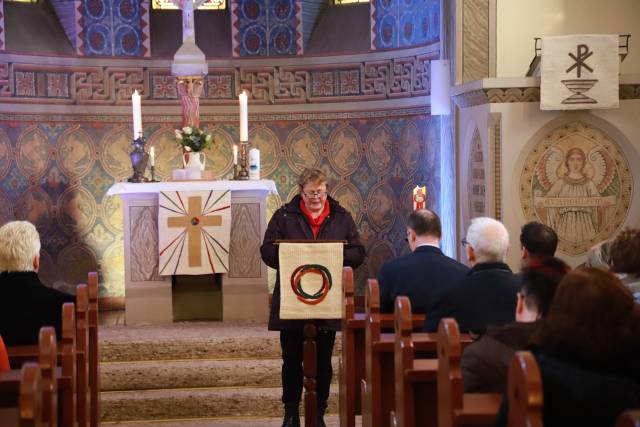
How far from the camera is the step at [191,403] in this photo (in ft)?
22.0

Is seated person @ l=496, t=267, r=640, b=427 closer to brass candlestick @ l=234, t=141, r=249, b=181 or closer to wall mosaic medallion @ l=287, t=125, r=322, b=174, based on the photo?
brass candlestick @ l=234, t=141, r=249, b=181

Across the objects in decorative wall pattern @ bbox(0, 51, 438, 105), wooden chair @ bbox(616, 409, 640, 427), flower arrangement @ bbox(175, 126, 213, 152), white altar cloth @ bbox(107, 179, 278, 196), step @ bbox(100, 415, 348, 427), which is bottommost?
step @ bbox(100, 415, 348, 427)

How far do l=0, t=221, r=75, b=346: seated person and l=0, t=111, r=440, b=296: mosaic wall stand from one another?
17.5ft

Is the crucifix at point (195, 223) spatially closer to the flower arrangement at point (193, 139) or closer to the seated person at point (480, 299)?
the flower arrangement at point (193, 139)

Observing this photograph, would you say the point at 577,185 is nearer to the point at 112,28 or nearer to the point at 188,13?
the point at 188,13

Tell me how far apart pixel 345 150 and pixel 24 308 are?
238 inches

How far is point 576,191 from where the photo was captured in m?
7.15

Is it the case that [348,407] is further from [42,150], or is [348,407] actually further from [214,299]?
[42,150]

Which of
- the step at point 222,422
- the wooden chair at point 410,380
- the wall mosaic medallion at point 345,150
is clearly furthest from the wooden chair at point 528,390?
the wall mosaic medallion at point 345,150

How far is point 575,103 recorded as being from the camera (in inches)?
273

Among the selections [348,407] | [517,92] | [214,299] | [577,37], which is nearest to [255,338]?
[214,299]

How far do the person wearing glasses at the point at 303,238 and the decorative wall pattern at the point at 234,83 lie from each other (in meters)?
3.95

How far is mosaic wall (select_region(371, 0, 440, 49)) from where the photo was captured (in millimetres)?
9547

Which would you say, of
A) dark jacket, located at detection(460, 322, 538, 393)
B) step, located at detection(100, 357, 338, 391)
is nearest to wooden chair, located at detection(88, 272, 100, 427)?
step, located at detection(100, 357, 338, 391)
